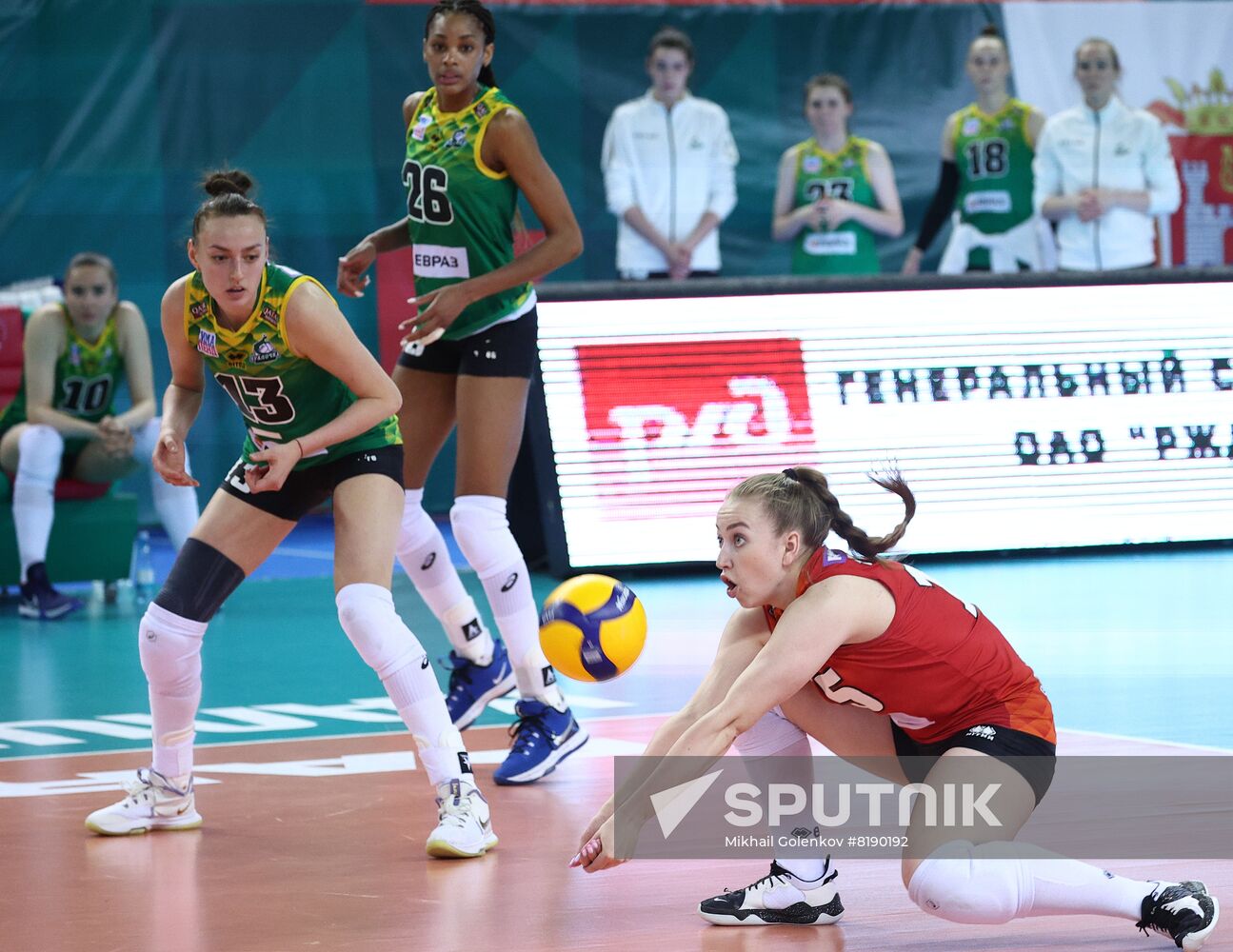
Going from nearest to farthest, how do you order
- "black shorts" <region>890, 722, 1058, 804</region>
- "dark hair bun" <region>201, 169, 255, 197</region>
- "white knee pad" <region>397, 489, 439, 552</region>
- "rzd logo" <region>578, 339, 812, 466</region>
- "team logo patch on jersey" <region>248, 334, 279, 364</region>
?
1. "black shorts" <region>890, 722, 1058, 804</region>
2. "team logo patch on jersey" <region>248, 334, 279, 364</region>
3. "dark hair bun" <region>201, 169, 255, 197</region>
4. "white knee pad" <region>397, 489, 439, 552</region>
5. "rzd logo" <region>578, 339, 812, 466</region>

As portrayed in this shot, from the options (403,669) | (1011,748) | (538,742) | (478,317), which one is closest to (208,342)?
(403,669)

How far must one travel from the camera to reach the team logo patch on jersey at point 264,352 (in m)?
4.42

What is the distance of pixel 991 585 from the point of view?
8.78 meters

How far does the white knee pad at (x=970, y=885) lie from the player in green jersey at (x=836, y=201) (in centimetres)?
743

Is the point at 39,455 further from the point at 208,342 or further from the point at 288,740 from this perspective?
the point at 208,342

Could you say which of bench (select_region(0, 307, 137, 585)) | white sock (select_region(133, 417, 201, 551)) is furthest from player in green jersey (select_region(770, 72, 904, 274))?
bench (select_region(0, 307, 137, 585))

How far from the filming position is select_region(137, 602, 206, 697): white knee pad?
14.6 ft

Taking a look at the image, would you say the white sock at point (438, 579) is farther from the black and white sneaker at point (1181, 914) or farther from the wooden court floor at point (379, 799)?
the black and white sneaker at point (1181, 914)

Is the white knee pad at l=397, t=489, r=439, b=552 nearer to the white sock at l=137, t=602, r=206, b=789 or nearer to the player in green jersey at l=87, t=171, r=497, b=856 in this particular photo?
the player in green jersey at l=87, t=171, r=497, b=856

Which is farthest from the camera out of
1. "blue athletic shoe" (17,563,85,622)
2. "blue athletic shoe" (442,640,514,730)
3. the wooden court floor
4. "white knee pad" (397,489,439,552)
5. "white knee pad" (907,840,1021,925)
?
"blue athletic shoe" (17,563,85,622)

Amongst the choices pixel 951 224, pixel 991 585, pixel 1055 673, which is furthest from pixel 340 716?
pixel 951 224

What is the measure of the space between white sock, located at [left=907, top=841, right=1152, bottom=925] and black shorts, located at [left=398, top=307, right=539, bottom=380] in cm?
247

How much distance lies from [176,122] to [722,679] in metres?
9.71

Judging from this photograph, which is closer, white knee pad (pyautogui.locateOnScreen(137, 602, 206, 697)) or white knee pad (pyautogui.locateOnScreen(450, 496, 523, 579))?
white knee pad (pyautogui.locateOnScreen(137, 602, 206, 697))
